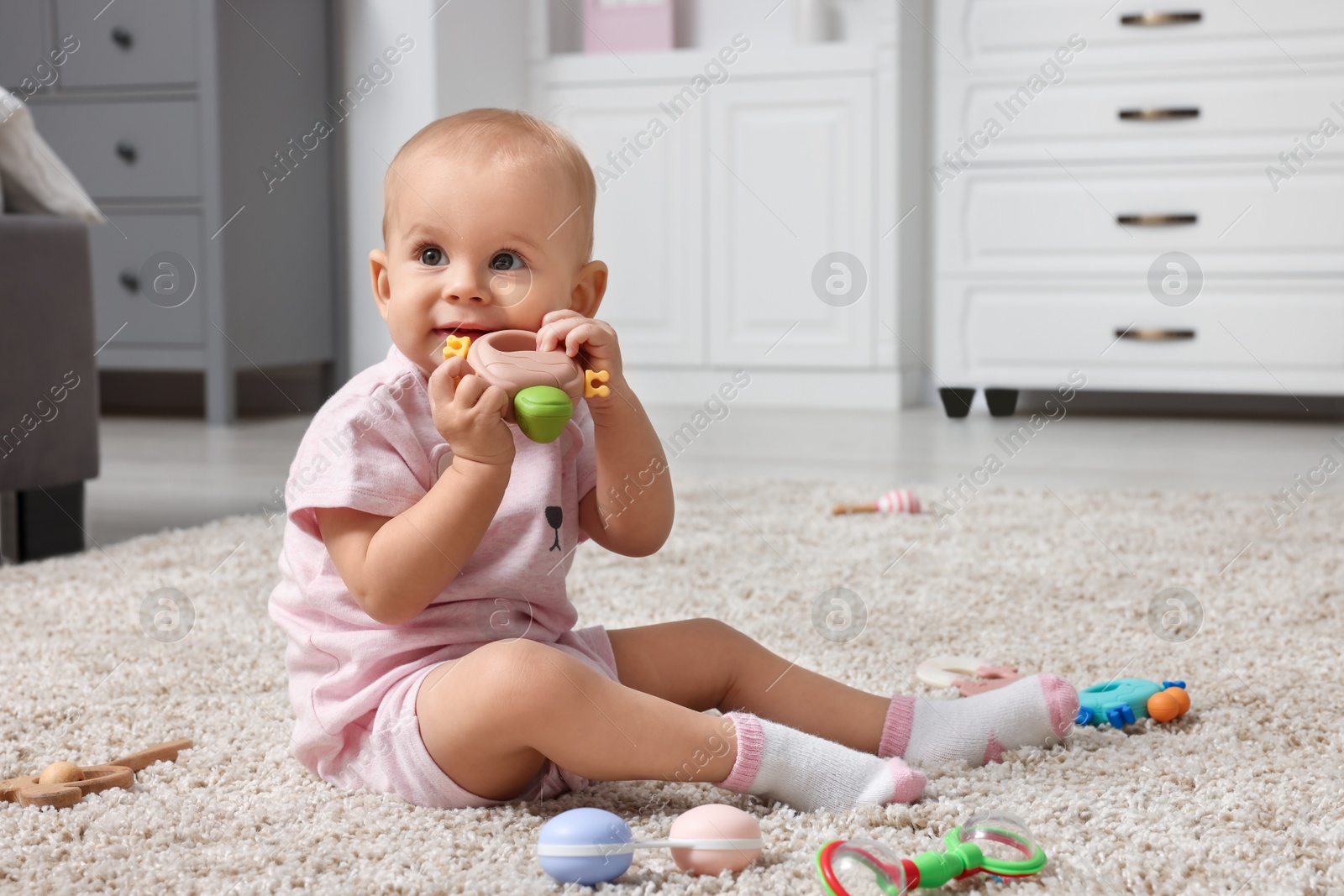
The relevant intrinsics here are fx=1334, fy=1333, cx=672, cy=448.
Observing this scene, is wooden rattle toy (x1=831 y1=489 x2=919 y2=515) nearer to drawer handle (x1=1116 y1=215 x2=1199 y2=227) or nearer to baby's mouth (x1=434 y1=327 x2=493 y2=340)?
baby's mouth (x1=434 y1=327 x2=493 y2=340)

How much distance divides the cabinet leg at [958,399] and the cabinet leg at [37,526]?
76.7 inches

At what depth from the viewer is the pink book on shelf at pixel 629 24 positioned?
10.2 ft

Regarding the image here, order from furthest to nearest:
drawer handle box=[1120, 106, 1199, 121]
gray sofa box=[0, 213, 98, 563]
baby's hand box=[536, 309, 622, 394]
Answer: drawer handle box=[1120, 106, 1199, 121], gray sofa box=[0, 213, 98, 563], baby's hand box=[536, 309, 622, 394]

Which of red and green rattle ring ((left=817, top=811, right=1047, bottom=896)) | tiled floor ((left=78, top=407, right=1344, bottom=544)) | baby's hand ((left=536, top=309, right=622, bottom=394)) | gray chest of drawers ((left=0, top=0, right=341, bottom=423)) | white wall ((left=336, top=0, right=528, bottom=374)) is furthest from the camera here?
white wall ((left=336, top=0, right=528, bottom=374))

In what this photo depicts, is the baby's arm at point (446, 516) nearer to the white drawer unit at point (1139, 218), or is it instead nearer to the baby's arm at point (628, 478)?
the baby's arm at point (628, 478)

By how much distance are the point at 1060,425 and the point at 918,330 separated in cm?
51

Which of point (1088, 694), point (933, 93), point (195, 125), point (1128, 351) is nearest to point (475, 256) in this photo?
point (1088, 694)

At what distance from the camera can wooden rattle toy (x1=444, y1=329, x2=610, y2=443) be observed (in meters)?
0.61

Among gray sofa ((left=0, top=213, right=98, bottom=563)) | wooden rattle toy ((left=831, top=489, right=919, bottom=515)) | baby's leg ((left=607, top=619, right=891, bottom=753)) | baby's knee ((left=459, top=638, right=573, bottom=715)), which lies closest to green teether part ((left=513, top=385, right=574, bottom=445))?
baby's knee ((left=459, top=638, right=573, bottom=715))

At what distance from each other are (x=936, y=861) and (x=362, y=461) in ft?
1.09

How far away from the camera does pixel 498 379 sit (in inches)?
24.1

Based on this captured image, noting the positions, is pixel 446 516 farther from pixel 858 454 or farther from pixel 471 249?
pixel 858 454

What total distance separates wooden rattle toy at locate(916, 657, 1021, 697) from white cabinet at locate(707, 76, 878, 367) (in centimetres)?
207

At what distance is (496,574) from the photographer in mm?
703
